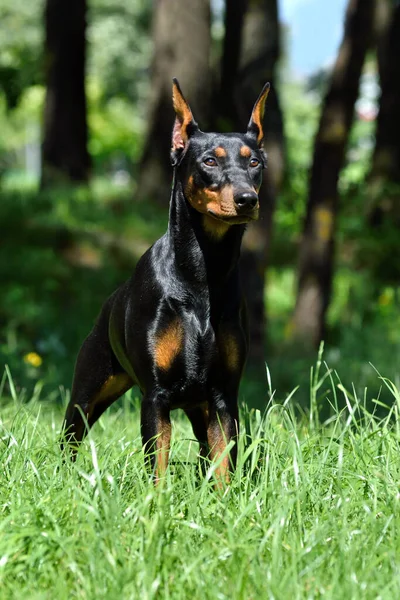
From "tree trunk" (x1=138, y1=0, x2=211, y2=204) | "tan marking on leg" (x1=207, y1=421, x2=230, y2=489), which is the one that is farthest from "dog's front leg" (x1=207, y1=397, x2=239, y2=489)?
"tree trunk" (x1=138, y1=0, x2=211, y2=204)

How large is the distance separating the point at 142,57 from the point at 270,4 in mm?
35455

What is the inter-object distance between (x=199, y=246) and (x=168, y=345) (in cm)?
48

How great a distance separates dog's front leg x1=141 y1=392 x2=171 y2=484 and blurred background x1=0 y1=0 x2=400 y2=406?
296 cm

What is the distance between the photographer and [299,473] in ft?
A: 11.9

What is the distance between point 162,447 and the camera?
3779 mm

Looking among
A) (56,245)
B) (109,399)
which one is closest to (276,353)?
(56,245)

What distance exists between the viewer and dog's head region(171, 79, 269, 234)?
3.68 metres

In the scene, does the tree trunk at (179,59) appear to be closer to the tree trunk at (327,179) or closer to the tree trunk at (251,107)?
the tree trunk at (251,107)

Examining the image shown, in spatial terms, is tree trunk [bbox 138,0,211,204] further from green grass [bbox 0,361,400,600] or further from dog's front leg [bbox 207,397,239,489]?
green grass [bbox 0,361,400,600]

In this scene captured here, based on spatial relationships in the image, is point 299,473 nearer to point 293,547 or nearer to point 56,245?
point 293,547

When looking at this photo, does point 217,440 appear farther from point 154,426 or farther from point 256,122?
point 256,122

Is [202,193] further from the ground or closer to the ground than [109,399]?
further from the ground

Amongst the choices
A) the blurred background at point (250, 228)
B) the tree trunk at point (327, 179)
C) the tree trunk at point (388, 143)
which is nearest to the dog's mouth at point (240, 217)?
the blurred background at point (250, 228)

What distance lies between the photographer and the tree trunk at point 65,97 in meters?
12.9
